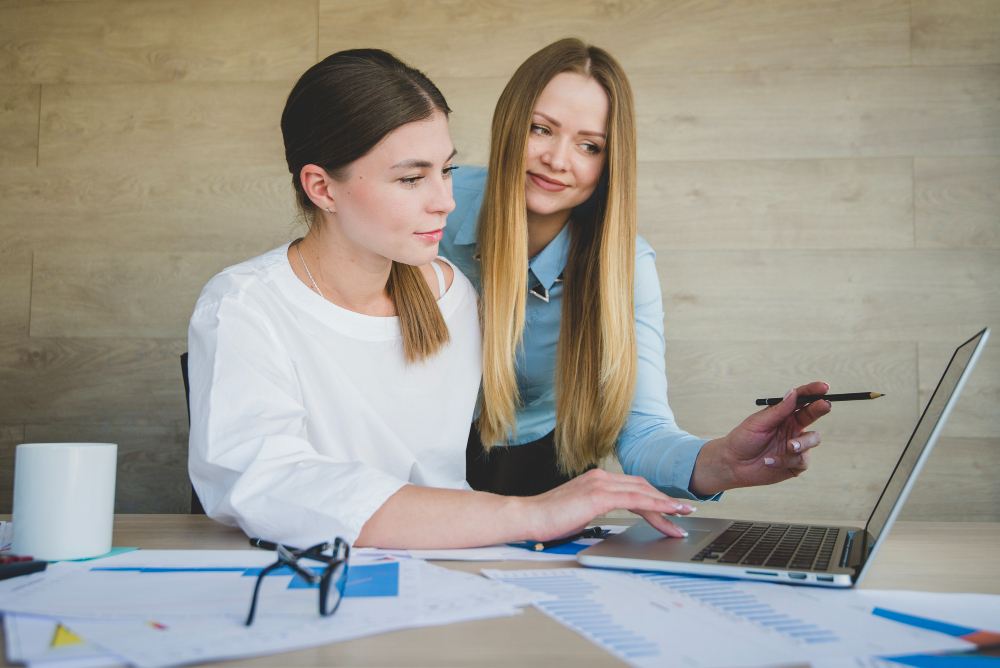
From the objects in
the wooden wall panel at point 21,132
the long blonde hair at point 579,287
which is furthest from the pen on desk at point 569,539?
the wooden wall panel at point 21,132

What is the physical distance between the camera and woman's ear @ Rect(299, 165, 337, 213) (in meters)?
1.20

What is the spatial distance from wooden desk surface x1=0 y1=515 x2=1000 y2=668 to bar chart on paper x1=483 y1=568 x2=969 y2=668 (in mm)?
28

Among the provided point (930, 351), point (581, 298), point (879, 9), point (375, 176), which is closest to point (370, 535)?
point (375, 176)

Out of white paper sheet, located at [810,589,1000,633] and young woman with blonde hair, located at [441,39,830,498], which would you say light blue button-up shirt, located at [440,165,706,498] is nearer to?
young woman with blonde hair, located at [441,39,830,498]

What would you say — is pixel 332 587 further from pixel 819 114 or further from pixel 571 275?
pixel 819 114

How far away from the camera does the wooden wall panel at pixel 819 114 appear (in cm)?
199

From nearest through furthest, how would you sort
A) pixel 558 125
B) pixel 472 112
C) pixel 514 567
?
pixel 514 567
pixel 558 125
pixel 472 112

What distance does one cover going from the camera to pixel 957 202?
6.51 ft

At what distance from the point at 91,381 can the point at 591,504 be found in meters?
1.82

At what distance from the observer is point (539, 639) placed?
54 cm

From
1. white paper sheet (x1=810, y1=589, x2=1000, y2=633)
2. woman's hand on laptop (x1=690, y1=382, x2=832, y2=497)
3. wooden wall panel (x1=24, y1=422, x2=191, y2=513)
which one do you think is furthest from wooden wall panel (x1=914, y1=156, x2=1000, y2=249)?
wooden wall panel (x1=24, y1=422, x2=191, y2=513)

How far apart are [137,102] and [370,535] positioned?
71.9 inches

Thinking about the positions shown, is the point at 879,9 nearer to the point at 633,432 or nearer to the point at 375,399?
the point at 633,432

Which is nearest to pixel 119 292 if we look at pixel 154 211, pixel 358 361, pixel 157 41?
pixel 154 211
